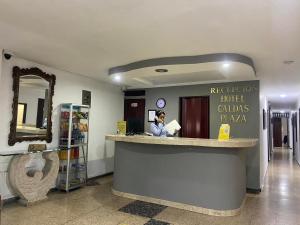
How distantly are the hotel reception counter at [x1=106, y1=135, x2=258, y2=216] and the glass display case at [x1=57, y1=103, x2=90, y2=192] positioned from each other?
110 cm

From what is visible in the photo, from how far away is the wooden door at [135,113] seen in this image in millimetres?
6528

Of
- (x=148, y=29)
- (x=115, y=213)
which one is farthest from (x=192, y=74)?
(x=115, y=213)

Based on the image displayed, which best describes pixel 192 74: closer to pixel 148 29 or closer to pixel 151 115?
pixel 151 115

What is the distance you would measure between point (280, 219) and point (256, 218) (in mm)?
366

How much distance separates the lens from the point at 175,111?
629 centimetres

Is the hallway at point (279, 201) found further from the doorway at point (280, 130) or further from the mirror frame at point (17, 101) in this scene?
the doorway at point (280, 130)

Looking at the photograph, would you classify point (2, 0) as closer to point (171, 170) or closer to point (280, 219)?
point (171, 170)

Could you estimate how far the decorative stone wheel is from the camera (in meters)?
3.92

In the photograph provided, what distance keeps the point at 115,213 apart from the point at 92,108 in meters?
3.05

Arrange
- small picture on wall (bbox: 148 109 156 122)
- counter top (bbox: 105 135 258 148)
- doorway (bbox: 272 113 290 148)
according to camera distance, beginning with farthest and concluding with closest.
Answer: doorway (bbox: 272 113 290 148) → small picture on wall (bbox: 148 109 156 122) → counter top (bbox: 105 135 258 148)

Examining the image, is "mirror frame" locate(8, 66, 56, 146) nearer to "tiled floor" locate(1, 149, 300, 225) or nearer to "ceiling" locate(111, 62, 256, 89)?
"tiled floor" locate(1, 149, 300, 225)

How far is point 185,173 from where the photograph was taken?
396 centimetres

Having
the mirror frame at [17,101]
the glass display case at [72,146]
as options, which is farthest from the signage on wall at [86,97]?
the mirror frame at [17,101]

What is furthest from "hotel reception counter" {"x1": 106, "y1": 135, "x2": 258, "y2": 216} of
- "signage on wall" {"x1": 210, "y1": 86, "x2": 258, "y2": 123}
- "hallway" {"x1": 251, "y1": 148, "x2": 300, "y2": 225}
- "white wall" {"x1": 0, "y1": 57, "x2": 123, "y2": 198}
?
"white wall" {"x1": 0, "y1": 57, "x2": 123, "y2": 198}
